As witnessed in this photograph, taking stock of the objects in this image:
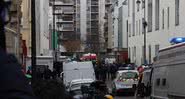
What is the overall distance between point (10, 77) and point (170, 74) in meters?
12.2

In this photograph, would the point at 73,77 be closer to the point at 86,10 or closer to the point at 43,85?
the point at 43,85

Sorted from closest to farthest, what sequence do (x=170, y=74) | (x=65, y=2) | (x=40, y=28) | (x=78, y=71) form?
(x=170, y=74), (x=78, y=71), (x=40, y=28), (x=65, y=2)

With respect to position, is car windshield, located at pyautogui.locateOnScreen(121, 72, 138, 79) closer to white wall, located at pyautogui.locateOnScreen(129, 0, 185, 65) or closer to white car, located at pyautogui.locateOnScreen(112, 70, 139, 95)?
white car, located at pyautogui.locateOnScreen(112, 70, 139, 95)

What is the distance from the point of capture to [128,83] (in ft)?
118

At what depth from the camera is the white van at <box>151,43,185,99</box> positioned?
12483mm

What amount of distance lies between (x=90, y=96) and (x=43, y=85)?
1.45 m

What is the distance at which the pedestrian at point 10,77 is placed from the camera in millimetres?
1634

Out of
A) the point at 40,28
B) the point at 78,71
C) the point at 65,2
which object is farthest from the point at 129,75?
the point at 65,2

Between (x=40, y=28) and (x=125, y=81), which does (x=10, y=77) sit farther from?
(x=40, y=28)

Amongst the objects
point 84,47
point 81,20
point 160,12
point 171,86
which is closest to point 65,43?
point 84,47

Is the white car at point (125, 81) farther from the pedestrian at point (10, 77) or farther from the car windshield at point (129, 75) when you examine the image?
the pedestrian at point (10, 77)

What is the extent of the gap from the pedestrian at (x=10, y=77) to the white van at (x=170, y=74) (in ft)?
34.1

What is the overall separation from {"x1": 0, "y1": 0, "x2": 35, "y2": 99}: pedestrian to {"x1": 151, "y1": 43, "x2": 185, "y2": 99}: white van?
1040 centimetres

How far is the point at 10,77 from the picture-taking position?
166cm
